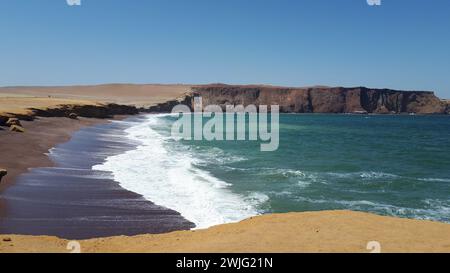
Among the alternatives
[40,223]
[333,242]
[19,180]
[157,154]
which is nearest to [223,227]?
[333,242]

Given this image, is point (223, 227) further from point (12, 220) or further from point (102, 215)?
point (12, 220)

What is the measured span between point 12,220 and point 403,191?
15550mm

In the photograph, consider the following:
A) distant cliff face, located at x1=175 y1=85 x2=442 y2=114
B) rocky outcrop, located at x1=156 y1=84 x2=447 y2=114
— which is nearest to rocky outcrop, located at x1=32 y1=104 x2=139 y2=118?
distant cliff face, located at x1=175 y1=85 x2=442 y2=114

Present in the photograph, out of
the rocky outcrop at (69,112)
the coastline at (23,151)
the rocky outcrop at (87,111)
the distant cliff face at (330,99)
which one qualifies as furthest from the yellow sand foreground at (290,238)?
the distant cliff face at (330,99)

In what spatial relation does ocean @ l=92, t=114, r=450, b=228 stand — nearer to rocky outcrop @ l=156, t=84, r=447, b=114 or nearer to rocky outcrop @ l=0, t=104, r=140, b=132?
rocky outcrop @ l=0, t=104, r=140, b=132

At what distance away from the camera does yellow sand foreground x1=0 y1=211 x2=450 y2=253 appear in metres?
8.16

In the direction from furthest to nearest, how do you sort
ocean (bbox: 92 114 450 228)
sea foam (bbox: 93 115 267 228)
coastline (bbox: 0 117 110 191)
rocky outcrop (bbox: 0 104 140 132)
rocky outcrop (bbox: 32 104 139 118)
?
rocky outcrop (bbox: 32 104 139 118) < rocky outcrop (bbox: 0 104 140 132) < coastline (bbox: 0 117 110 191) < ocean (bbox: 92 114 450 228) < sea foam (bbox: 93 115 267 228)

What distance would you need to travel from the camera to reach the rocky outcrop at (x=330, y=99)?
19312cm

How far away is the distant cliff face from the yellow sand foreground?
181 m

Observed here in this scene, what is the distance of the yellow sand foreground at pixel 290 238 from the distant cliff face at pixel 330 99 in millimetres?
181346

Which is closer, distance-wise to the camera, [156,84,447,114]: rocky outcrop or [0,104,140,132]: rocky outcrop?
[0,104,140,132]: rocky outcrop

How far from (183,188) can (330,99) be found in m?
186

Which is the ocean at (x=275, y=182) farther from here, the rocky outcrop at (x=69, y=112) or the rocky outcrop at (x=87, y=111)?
the rocky outcrop at (x=87, y=111)
